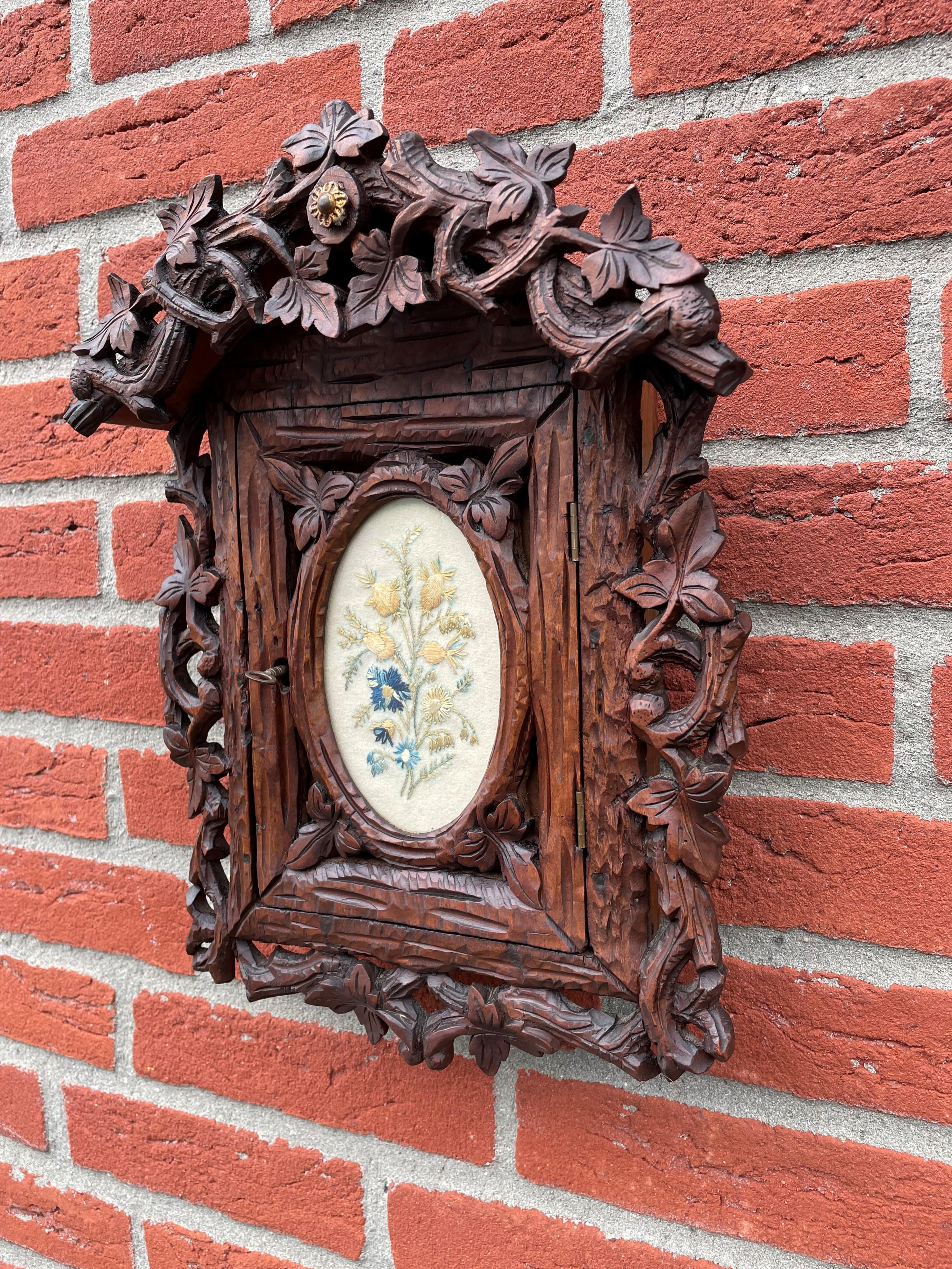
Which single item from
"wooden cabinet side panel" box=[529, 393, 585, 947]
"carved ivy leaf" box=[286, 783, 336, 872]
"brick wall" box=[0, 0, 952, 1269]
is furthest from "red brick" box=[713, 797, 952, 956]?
"carved ivy leaf" box=[286, 783, 336, 872]

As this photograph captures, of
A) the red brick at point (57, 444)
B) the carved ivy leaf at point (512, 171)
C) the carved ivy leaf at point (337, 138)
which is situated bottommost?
the red brick at point (57, 444)

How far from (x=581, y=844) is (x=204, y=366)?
0.32 m

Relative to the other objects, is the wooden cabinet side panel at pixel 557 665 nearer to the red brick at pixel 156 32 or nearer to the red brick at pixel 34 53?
the red brick at pixel 156 32

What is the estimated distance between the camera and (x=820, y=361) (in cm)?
52

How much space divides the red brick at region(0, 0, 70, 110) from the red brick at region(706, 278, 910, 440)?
519mm

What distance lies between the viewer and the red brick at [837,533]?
19.7 inches

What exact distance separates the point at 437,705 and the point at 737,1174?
0.30m

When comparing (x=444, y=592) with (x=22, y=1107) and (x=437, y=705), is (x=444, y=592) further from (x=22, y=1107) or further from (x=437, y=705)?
(x=22, y=1107)

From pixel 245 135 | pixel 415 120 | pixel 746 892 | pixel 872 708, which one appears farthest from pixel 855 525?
pixel 245 135

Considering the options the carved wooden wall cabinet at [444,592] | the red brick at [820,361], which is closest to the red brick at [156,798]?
the carved wooden wall cabinet at [444,592]

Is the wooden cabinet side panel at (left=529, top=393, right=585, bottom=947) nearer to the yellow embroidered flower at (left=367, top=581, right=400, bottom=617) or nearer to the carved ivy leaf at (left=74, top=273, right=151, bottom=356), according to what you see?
the yellow embroidered flower at (left=367, top=581, right=400, bottom=617)

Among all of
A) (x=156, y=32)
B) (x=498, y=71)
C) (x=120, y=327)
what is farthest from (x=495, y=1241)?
(x=156, y=32)

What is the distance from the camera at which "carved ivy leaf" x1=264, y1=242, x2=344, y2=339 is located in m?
0.49

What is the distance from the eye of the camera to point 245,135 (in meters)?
0.66
